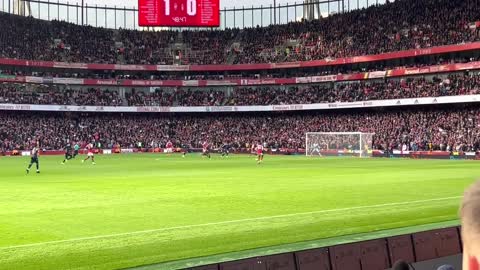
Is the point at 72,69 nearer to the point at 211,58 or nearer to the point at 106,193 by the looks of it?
the point at 211,58

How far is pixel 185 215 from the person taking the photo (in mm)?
15438

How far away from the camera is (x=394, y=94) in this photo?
66438 mm

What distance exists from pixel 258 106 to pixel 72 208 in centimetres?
6173

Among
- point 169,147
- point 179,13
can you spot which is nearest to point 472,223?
point 179,13

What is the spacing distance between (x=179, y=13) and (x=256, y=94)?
24771mm

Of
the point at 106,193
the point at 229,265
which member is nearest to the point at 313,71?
the point at 106,193

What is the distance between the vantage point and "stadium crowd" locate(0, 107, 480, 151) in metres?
59.1

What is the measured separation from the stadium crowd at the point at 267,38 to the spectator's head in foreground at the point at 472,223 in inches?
2573

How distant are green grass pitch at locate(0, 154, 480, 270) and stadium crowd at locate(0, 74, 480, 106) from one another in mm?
40292

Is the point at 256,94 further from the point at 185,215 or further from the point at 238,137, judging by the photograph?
the point at 185,215

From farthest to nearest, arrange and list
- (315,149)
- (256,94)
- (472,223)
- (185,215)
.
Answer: (256,94) → (315,149) → (185,215) → (472,223)

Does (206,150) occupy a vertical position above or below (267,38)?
below

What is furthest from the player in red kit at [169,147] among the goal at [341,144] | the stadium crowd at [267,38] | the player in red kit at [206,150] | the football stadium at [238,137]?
the goal at [341,144]

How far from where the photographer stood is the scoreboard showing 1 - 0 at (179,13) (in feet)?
192
